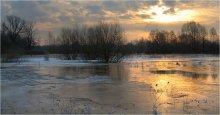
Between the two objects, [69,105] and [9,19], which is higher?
[9,19]

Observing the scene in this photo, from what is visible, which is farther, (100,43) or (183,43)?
(183,43)

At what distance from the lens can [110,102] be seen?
39.5 ft

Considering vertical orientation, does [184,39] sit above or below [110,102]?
above

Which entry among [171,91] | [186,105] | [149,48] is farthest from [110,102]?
[149,48]

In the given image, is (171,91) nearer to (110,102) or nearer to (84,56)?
(110,102)

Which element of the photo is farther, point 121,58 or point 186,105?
→ point 121,58

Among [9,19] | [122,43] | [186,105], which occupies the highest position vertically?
[9,19]

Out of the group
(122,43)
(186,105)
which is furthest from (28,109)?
(122,43)

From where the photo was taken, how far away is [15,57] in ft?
179

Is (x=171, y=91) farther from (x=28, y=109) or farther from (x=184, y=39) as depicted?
(x=184, y=39)

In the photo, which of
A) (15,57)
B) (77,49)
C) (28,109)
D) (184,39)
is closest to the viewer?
(28,109)

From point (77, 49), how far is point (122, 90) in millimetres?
44219

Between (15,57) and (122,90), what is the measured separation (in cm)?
4208

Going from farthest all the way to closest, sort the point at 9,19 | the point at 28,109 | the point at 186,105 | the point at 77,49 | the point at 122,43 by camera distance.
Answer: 1. the point at 9,19
2. the point at 77,49
3. the point at 122,43
4. the point at 186,105
5. the point at 28,109
